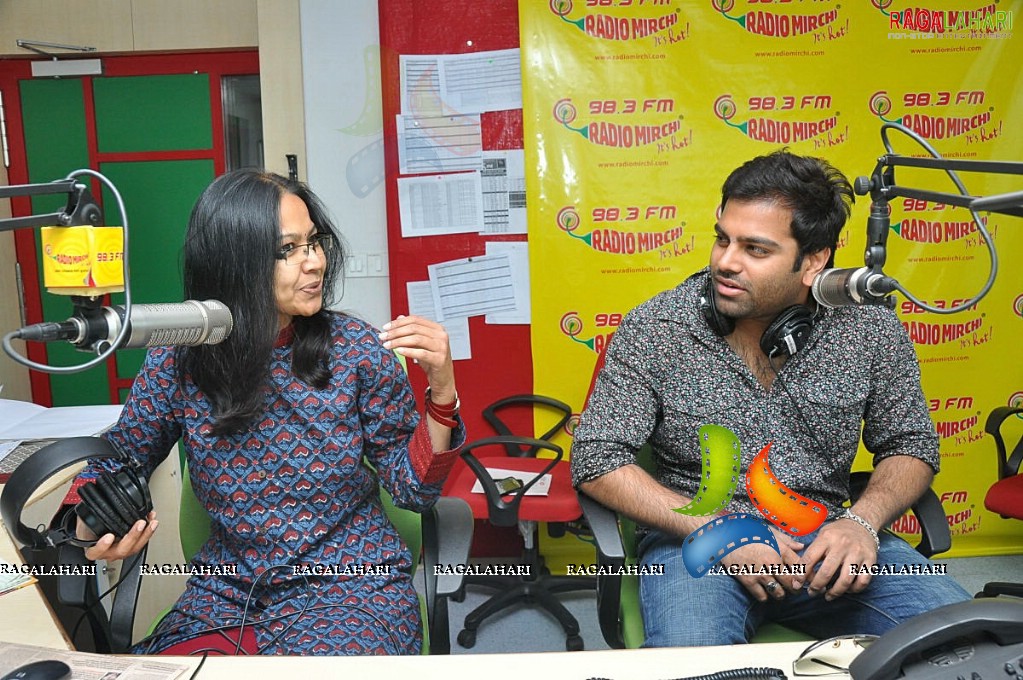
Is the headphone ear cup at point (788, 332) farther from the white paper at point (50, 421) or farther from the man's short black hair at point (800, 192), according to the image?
the white paper at point (50, 421)

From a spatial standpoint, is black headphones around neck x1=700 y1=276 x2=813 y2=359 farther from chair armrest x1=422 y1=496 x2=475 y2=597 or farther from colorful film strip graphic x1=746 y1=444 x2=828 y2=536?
chair armrest x1=422 y1=496 x2=475 y2=597

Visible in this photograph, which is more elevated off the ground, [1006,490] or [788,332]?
[788,332]

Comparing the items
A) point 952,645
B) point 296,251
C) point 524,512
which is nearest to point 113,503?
point 296,251

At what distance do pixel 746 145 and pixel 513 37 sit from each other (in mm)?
974

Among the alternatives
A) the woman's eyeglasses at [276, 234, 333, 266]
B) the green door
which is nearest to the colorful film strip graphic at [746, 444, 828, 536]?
the woman's eyeglasses at [276, 234, 333, 266]

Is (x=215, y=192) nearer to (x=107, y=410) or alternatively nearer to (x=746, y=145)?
(x=107, y=410)

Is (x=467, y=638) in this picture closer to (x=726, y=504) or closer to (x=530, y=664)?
(x=726, y=504)

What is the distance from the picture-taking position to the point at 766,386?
66.7 inches

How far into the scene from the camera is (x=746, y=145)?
3008mm

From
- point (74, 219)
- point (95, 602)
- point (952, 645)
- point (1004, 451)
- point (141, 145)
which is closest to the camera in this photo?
point (74, 219)

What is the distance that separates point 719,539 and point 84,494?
1.12 metres

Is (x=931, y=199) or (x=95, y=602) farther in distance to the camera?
(x=95, y=602)

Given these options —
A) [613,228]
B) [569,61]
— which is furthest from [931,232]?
[569,61]

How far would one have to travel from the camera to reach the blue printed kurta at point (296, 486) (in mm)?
1455
